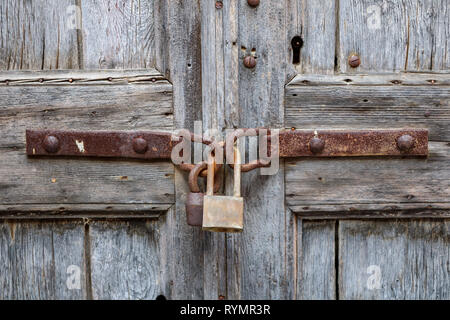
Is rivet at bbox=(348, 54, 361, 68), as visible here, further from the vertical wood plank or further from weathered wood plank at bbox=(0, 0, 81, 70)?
weathered wood plank at bbox=(0, 0, 81, 70)

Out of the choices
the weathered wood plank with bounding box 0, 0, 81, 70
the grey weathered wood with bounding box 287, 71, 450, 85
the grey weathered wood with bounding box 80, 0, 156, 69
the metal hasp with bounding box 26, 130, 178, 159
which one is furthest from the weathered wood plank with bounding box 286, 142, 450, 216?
the weathered wood plank with bounding box 0, 0, 81, 70

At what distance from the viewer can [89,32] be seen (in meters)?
0.79

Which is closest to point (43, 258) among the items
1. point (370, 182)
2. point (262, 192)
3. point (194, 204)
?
point (194, 204)

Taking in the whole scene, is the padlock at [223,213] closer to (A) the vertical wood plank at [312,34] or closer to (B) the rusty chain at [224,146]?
(B) the rusty chain at [224,146]

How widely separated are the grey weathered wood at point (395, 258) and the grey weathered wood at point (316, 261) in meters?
0.02

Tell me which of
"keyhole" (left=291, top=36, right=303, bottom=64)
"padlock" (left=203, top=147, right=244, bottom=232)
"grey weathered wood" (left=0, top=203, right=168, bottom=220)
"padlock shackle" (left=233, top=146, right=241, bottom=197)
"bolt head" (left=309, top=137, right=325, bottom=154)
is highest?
"keyhole" (left=291, top=36, right=303, bottom=64)

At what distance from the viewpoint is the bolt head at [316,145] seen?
30.4 inches

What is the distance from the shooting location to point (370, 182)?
0.80 m

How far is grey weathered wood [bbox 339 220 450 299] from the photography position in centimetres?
83

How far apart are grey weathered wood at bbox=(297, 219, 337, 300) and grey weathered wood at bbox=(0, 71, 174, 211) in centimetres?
30

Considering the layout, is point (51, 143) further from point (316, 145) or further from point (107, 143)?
point (316, 145)

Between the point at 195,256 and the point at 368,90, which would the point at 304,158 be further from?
the point at 195,256

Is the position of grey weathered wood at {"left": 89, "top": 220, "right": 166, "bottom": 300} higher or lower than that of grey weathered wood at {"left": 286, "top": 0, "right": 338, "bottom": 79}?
lower

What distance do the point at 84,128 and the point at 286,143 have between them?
1.34ft
